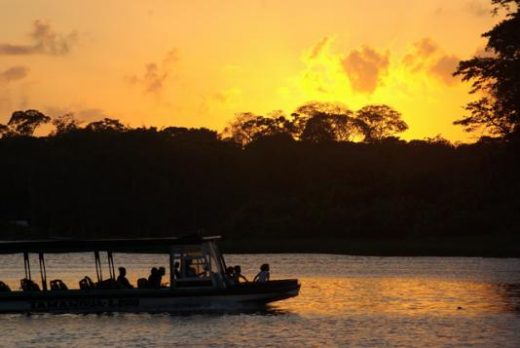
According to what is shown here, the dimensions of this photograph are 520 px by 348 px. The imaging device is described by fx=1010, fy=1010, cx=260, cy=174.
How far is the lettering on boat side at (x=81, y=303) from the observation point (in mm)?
40031

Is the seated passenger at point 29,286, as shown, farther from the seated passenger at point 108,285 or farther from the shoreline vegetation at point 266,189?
the shoreline vegetation at point 266,189

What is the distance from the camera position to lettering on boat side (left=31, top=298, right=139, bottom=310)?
40031 mm

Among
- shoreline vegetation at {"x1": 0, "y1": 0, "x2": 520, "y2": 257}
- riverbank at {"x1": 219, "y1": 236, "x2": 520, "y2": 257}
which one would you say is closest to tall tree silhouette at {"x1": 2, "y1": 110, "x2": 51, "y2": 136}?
shoreline vegetation at {"x1": 0, "y1": 0, "x2": 520, "y2": 257}

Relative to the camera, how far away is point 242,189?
142125 millimetres

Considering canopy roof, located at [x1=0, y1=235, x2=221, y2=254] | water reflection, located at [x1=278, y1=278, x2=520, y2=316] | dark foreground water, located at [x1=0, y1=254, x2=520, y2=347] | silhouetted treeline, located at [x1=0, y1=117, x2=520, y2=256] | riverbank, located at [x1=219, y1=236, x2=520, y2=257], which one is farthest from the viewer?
silhouetted treeline, located at [x1=0, y1=117, x2=520, y2=256]

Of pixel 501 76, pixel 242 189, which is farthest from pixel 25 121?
pixel 501 76

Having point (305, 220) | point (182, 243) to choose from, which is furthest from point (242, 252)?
point (182, 243)

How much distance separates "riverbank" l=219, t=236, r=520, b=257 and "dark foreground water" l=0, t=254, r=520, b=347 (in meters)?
21.1

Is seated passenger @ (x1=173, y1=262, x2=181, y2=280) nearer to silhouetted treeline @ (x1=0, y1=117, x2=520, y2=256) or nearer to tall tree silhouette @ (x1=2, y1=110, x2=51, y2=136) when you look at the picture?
silhouetted treeline @ (x1=0, y1=117, x2=520, y2=256)

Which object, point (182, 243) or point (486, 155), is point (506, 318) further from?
point (486, 155)

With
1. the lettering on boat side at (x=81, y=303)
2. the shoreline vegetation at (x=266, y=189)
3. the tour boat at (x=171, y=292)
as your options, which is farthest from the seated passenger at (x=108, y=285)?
the shoreline vegetation at (x=266, y=189)

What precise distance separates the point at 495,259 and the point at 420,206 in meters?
27.9

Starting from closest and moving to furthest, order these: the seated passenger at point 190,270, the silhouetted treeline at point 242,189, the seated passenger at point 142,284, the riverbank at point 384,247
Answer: the seated passenger at point 190,270, the seated passenger at point 142,284, the riverbank at point 384,247, the silhouetted treeline at point 242,189

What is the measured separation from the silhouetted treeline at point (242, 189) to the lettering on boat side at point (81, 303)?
52557mm
